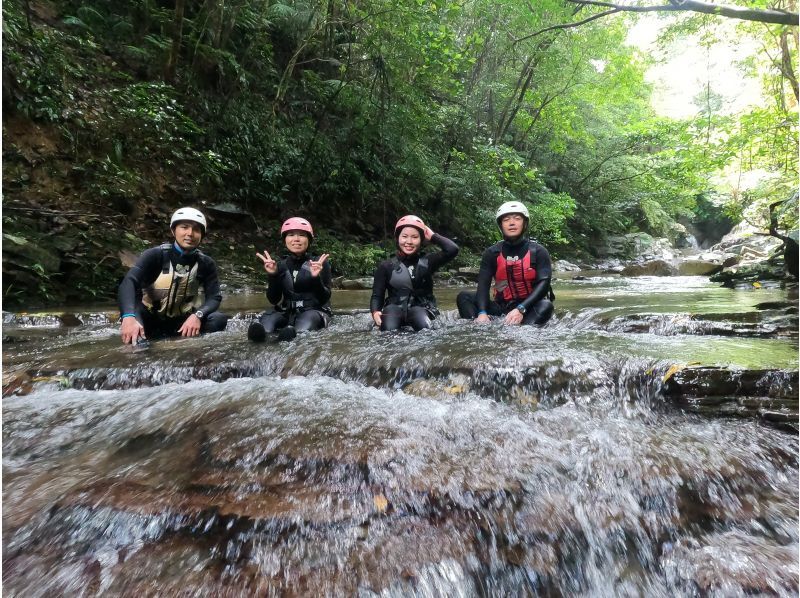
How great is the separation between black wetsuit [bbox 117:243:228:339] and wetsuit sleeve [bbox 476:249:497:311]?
3.21 meters

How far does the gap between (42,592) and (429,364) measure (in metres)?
2.56

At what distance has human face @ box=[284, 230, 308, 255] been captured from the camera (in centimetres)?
519

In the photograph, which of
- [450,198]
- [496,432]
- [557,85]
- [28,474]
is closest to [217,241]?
[450,198]

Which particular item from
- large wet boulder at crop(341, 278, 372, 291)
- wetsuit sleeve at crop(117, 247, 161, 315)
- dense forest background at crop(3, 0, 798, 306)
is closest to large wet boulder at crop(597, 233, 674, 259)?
dense forest background at crop(3, 0, 798, 306)

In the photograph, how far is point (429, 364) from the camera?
345cm

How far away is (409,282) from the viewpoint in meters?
5.36

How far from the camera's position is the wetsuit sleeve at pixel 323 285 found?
5.28 meters

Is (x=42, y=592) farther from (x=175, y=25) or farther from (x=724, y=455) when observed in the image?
(x=175, y=25)

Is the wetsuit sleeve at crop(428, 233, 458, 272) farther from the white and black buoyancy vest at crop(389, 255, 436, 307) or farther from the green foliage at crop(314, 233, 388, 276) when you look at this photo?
Result: the green foliage at crop(314, 233, 388, 276)

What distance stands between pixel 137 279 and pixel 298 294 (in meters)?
1.78

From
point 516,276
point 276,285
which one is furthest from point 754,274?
point 276,285

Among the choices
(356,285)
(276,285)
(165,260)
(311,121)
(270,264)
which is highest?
(311,121)

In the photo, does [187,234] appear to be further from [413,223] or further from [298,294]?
[413,223]

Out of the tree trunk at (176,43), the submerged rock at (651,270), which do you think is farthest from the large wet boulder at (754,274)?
the tree trunk at (176,43)
